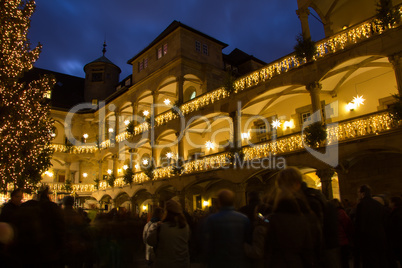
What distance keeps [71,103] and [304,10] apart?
2954cm

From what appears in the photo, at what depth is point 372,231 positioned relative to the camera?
5723 mm

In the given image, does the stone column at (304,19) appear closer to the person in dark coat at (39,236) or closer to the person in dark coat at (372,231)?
the person in dark coat at (372,231)

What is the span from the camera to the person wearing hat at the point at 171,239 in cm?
486

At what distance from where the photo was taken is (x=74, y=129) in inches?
1410

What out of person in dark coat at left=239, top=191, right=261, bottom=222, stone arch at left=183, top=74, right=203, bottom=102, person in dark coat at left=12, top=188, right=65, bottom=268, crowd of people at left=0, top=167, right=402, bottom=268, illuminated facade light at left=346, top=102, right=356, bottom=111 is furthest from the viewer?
stone arch at left=183, top=74, right=203, bottom=102

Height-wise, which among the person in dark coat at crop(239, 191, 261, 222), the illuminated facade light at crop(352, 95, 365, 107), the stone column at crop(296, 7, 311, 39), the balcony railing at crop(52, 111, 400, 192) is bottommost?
the person in dark coat at crop(239, 191, 261, 222)

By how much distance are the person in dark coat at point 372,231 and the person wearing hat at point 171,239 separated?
315 cm

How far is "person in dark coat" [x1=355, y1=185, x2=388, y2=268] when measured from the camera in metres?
5.71

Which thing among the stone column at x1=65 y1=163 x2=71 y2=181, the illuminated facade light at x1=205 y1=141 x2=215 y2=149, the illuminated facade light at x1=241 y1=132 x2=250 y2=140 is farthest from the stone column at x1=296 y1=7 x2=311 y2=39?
the stone column at x1=65 y1=163 x2=71 y2=181

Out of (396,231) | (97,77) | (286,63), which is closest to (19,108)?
(286,63)

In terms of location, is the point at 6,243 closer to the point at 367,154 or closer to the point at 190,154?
the point at 367,154

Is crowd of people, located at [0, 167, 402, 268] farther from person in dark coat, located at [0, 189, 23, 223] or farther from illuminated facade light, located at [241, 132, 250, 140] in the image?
illuminated facade light, located at [241, 132, 250, 140]

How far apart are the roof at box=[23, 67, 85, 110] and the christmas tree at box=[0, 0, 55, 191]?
1900 centimetres

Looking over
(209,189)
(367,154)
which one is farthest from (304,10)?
(209,189)
